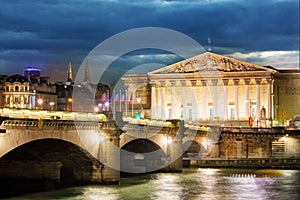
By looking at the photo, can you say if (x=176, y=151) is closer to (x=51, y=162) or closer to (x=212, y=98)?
(x=51, y=162)

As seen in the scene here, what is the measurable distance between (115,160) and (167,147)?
17546 mm

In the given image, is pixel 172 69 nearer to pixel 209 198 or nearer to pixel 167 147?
pixel 167 147

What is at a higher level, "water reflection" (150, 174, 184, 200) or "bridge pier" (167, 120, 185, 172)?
"bridge pier" (167, 120, 185, 172)

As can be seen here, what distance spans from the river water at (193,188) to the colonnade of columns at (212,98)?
53906 millimetres

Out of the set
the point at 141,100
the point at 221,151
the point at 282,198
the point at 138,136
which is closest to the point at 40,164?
the point at 138,136

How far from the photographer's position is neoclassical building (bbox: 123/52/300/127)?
124938mm

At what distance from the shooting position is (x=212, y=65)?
413 feet

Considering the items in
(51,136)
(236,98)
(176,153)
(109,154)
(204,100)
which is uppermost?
(236,98)

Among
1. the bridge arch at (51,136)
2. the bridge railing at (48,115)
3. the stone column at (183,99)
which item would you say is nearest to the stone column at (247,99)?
the stone column at (183,99)

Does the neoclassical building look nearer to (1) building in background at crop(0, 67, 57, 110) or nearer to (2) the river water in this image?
(1) building in background at crop(0, 67, 57, 110)

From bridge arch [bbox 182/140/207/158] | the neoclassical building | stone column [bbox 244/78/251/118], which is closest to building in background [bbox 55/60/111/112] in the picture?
the neoclassical building

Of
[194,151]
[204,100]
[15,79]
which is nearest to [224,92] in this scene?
[204,100]

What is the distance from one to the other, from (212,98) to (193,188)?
240 ft

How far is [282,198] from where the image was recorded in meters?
50.7
